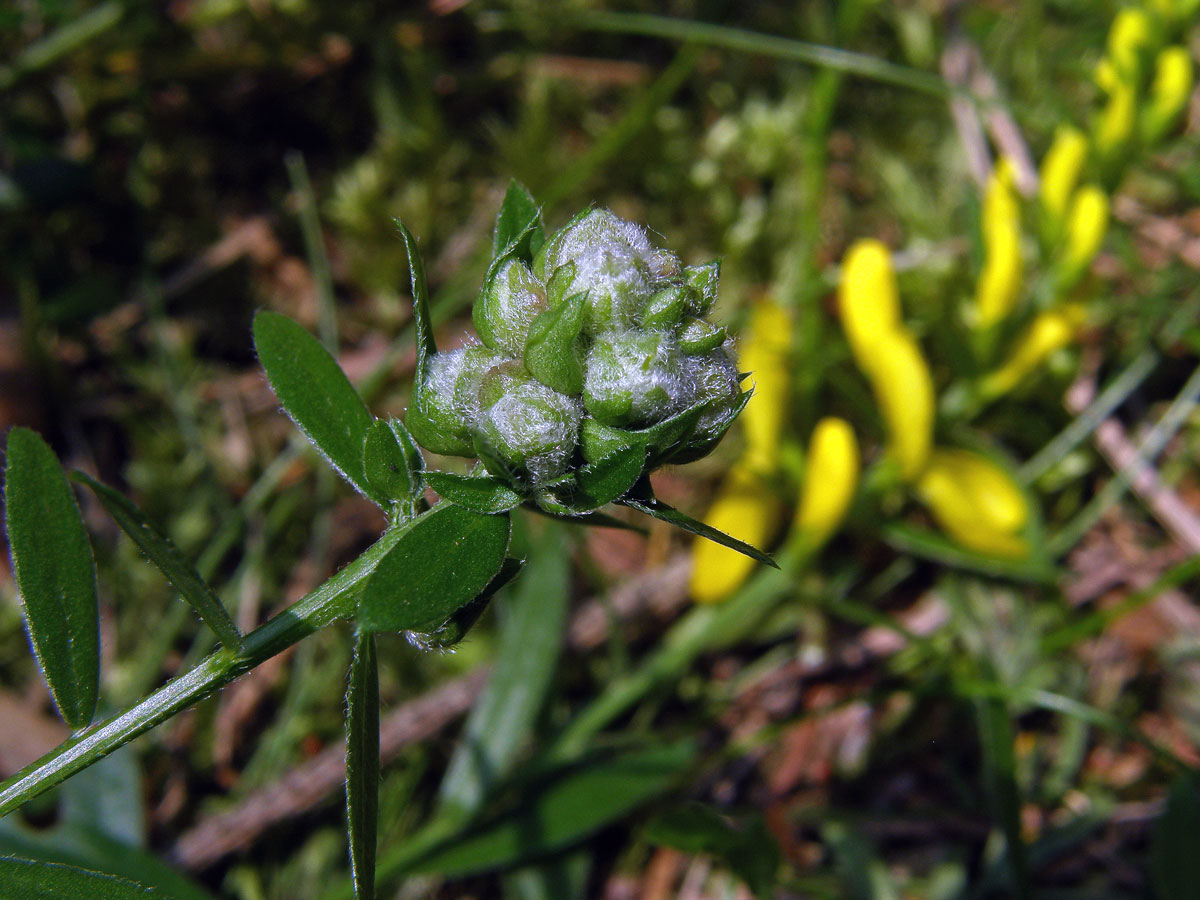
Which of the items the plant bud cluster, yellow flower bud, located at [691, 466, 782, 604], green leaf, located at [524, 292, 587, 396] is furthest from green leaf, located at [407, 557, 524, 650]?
yellow flower bud, located at [691, 466, 782, 604]

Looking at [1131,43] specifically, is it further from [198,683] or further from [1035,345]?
[198,683]

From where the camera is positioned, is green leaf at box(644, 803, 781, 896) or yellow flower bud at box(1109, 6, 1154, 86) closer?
green leaf at box(644, 803, 781, 896)

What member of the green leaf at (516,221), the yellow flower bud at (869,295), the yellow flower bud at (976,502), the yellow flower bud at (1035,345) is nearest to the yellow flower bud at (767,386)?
the yellow flower bud at (869,295)

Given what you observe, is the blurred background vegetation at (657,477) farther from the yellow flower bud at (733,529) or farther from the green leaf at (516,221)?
the green leaf at (516,221)

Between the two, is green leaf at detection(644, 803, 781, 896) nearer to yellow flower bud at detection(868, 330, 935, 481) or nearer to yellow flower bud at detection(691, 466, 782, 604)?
yellow flower bud at detection(691, 466, 782, 604)

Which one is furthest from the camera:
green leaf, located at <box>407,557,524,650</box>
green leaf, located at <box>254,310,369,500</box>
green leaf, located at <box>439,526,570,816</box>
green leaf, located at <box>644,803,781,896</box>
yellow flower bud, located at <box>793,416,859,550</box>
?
yellow flower bud, located at <box>793,416,859,550</box>

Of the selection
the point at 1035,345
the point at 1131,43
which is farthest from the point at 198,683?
the point at 1131,43
